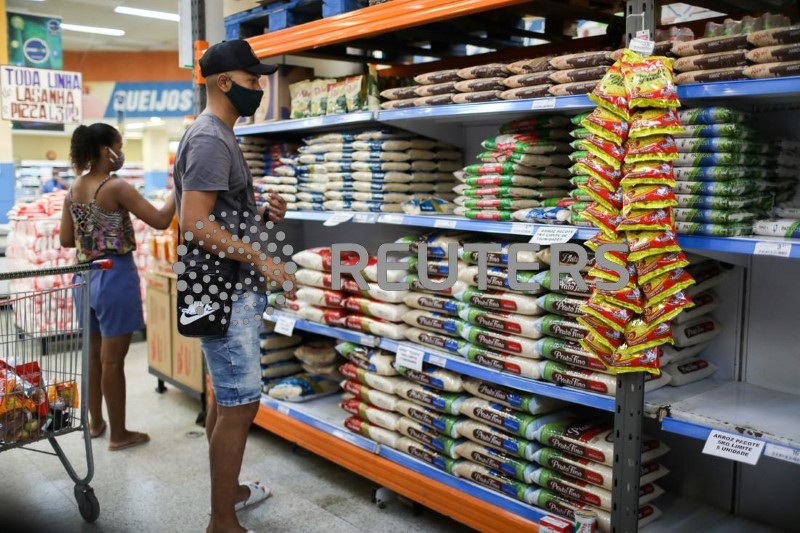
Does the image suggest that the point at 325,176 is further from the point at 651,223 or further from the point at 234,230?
the point at 651,223

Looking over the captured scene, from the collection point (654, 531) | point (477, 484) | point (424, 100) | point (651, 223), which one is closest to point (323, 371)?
point (477, 484)

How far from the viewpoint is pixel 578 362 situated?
101 inches

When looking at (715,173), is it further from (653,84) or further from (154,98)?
(154,98)

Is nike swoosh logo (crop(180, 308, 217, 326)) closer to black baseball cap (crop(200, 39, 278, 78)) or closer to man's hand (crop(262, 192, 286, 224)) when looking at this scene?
man's hand (crop(262, 192, 286, 224))

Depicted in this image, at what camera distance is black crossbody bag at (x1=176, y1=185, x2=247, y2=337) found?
8.58 feet

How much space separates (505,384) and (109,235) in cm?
245

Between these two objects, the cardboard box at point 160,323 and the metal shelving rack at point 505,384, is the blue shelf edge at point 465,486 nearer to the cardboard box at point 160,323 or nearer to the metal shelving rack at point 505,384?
the metal shelving rack at point 505,384

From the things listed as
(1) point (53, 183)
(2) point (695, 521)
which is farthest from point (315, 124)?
(1) point (53, 183)

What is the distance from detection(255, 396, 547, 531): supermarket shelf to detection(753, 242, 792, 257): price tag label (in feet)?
4.23

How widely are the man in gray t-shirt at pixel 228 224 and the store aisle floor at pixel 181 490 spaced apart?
0.49 m

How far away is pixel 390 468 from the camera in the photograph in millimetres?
3275

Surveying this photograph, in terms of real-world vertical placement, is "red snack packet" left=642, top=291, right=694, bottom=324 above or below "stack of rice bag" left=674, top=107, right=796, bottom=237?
below

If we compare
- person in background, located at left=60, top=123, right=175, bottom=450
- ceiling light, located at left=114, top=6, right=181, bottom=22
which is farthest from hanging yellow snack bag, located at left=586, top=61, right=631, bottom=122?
ceiling light, located at left=114, top=6, right=181, bottom=22

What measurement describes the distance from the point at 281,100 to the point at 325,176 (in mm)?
596
